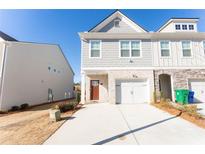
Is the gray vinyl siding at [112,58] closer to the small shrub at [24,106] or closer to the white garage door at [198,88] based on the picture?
the white garage door at [198,88]

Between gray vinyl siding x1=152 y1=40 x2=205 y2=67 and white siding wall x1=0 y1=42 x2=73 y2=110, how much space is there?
12.4 m

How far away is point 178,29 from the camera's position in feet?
44.2

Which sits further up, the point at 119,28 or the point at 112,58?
the point at 119,28

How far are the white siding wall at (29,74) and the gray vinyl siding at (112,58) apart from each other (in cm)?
610

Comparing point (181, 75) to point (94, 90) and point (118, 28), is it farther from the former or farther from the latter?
point (94, 90)

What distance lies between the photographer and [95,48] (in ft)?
40.4

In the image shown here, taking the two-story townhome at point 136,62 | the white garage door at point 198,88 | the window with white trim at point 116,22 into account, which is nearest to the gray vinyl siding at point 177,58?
the two-story townhome at point 136,62

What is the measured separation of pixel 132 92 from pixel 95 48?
5310mm

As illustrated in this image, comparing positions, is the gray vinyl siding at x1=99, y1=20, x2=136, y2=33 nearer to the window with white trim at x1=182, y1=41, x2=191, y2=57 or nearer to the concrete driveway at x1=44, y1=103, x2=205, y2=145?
the window with white trim at x1=182, y1=41, x2=191, y2=57

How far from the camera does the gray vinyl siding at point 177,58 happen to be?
12312mm

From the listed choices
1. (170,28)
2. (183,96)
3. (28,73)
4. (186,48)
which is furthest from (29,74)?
(186,48)

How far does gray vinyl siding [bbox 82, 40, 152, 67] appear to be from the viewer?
12.1m
